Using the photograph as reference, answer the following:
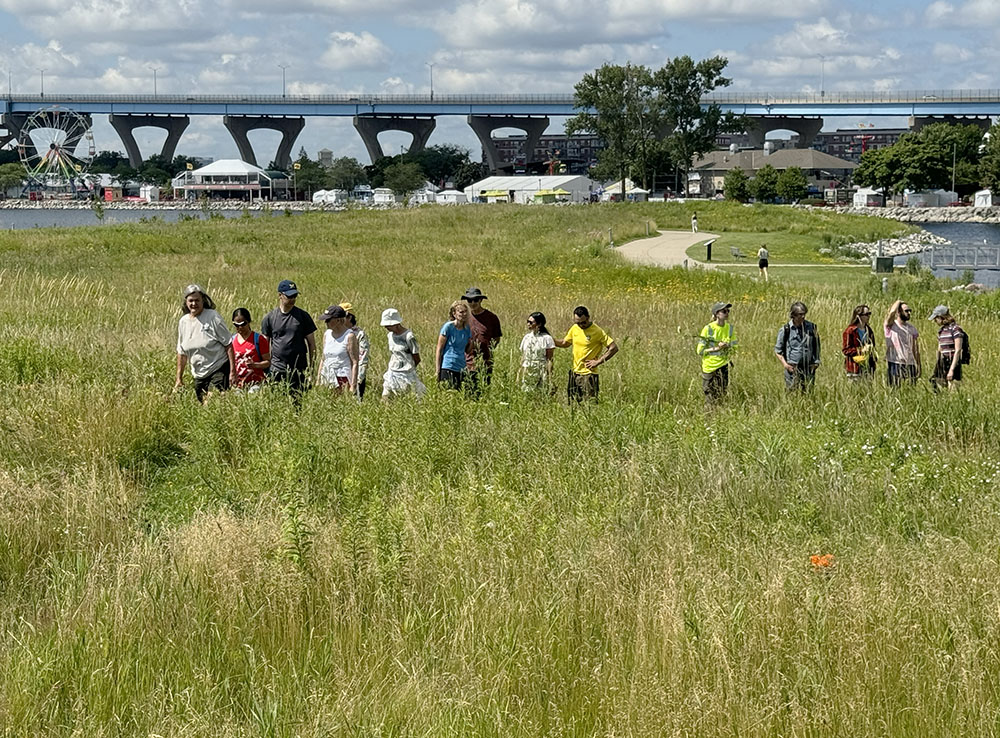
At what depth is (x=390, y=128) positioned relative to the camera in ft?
580


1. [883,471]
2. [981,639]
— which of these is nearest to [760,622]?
[981,639]

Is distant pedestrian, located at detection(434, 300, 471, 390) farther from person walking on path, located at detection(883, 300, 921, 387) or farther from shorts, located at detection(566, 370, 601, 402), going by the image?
person walking on path, located at detection(883, 300, 921, 387)

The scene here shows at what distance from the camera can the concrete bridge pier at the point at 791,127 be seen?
165 m

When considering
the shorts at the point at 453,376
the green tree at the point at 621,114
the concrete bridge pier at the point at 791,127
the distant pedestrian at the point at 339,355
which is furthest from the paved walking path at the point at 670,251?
the concrete bridge pier at the point at 791,127

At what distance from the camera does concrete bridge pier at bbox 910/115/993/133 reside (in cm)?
14473

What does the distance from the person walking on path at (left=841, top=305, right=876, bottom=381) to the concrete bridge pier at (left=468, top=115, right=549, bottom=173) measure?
16146 centimetres

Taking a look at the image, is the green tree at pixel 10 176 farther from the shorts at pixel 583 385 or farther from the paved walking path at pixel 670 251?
the shorts at pixel 583 385

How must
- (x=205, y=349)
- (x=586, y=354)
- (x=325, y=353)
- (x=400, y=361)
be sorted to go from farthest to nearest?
(x=586, y=354)
(x=325, y=353)
(x=205, y=349)
(x=400, y=361)

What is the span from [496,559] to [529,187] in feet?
427

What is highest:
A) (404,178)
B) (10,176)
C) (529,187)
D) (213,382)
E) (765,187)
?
(10,176)

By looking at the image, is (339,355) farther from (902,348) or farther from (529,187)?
(529,187)

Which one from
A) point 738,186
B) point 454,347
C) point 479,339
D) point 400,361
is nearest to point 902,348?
point 479,339

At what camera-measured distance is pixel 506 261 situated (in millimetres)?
34531

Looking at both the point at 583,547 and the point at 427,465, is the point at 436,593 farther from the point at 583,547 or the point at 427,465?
the point at 427,465
